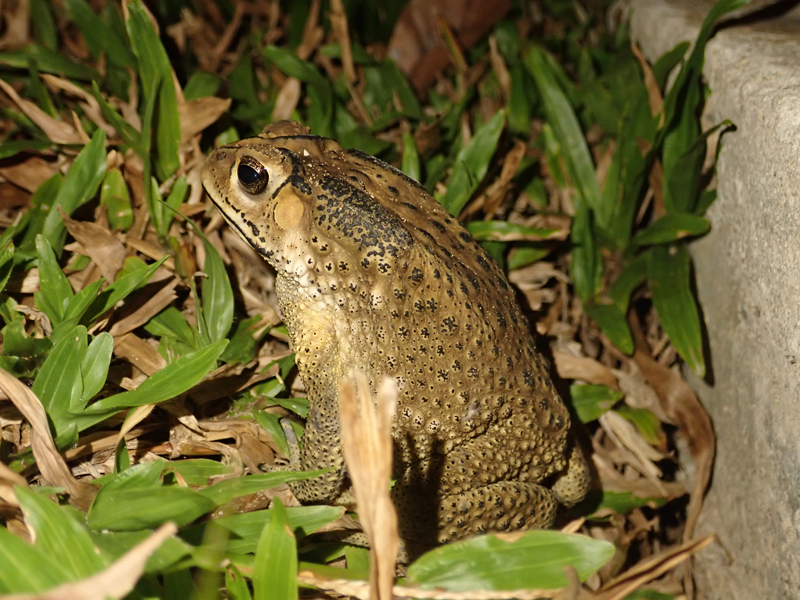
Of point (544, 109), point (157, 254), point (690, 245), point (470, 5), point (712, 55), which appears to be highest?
point (470, 5)

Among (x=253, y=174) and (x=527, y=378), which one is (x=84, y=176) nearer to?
(x=253, y=174)

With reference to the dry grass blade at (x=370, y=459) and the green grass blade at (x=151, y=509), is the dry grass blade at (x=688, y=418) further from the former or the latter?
the green grass blade at (x=151, y=509)

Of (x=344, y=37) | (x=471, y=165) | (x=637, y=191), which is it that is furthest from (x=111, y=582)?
(x=344, y=37)

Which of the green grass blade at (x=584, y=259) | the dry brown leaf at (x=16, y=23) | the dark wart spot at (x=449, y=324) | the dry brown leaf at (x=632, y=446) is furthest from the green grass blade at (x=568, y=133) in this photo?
the dry brown leaf at (x=16, y=23)

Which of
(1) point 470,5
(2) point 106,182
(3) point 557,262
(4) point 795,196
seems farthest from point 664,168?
(2) point 106,182

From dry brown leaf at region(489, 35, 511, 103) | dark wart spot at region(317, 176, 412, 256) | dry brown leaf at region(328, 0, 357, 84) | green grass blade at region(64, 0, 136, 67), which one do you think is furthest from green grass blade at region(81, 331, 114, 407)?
dry brown leaf at region(489, 35, 511, 103)

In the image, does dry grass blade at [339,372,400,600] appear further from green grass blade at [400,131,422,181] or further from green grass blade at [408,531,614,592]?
green grass blade at [400,131,422,181]

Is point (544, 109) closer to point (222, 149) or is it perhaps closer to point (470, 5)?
point (470, 5)
